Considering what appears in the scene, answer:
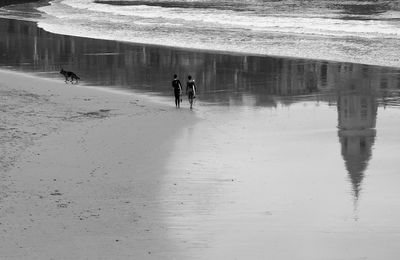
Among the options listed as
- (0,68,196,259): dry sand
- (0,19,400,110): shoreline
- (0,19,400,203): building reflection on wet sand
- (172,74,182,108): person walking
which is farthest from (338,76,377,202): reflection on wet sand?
(172,74,182,108): person walking

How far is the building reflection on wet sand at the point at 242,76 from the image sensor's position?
23469 mm

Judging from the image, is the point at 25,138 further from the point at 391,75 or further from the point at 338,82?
the point at 391,75

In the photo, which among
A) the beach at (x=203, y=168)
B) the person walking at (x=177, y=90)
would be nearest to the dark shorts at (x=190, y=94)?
the person walking at (x=177, y=90)

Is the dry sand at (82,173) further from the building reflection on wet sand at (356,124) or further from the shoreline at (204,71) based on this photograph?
the shoreline at (204,71)

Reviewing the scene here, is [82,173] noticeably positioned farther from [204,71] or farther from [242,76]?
[204,71]

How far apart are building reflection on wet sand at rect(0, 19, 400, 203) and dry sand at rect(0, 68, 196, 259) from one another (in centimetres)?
410

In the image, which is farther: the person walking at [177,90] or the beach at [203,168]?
the person walking at [177,90]

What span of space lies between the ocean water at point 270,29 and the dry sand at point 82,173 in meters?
17.3

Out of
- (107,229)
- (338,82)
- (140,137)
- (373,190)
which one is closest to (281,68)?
(338,82)

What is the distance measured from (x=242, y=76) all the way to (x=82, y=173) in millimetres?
18248

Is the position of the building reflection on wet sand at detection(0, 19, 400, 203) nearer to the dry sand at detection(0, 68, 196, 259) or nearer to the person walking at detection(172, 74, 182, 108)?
the person walking at detection(172, 74, 182, 108)

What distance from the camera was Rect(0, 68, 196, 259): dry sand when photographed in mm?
12250

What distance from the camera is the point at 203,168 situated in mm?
17375

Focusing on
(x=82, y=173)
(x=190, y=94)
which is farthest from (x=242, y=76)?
(x=82, y=173)
